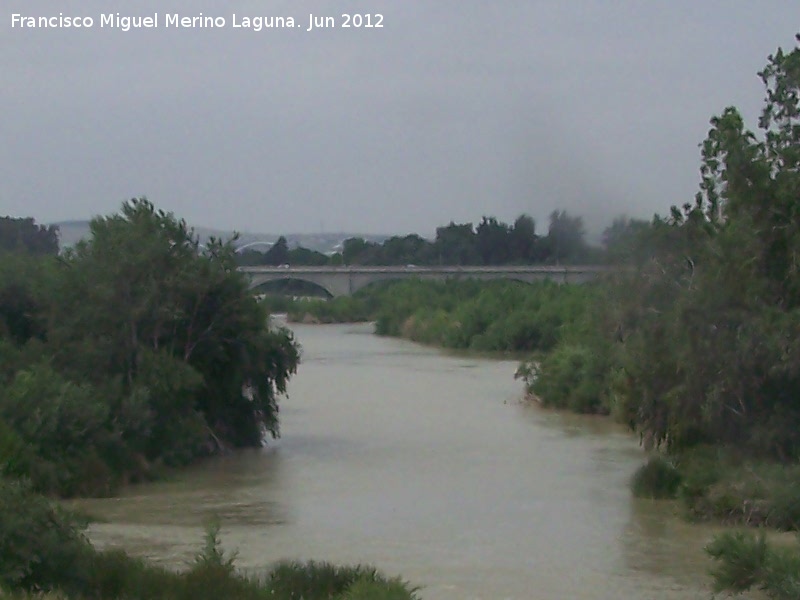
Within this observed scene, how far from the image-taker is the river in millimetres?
19531

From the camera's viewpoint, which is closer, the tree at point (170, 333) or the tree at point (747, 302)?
the tree at point (747, 302)

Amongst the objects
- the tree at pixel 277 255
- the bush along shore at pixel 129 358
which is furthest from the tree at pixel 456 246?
the bush along shore at pixel 129 358

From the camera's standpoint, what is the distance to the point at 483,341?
70938 millimetres

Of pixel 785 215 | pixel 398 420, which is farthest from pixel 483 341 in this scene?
pixel 785 215

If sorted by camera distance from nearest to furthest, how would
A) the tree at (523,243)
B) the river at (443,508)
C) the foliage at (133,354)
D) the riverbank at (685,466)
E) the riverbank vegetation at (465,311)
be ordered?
the river at (443,508), the riverbank at (685,466), the foliage at (133,354), the riverbank vegetation at (465,311), the tree at (523,243)

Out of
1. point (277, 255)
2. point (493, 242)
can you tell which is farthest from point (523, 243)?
point (277, 255)

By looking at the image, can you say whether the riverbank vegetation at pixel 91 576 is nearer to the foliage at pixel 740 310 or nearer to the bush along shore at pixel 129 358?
the bush along shore at pixel 129 358

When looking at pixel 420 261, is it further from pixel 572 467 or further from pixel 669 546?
pixel 669 546

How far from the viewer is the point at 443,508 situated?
24.5m

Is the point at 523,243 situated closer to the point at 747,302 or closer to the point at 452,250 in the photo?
the point at 452,250

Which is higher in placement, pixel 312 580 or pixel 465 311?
pixel 465 311

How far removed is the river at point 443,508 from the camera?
1953 centimetres

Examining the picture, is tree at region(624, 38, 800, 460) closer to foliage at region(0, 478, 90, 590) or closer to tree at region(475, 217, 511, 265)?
foliage at region(0, 478, 90, 590)

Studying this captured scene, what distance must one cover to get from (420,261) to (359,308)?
488 inches
